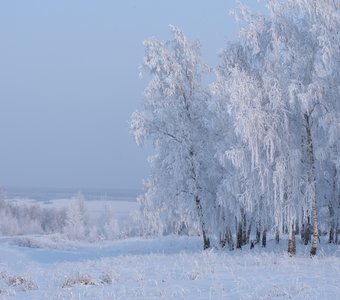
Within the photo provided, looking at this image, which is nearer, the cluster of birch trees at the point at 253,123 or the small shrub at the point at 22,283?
the small shrub at the point at 22,283

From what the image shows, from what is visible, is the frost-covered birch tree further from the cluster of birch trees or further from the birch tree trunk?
the birch tree trunk

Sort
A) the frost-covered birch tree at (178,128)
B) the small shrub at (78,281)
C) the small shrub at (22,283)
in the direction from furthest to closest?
the frost-covered birch tree at (178,128)
the small shrub at (78,281)
the small shrub at (22,283)

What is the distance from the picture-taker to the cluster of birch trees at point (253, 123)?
68.1 ft

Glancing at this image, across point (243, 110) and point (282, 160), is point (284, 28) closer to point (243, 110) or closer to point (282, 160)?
point (243, 110)

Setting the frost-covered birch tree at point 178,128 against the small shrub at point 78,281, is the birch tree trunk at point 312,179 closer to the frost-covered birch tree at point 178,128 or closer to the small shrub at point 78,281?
the frost-covered birch tree at point 178,128

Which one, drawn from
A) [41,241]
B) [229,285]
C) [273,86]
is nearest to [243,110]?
[273,86]

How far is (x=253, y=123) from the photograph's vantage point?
20.7 m

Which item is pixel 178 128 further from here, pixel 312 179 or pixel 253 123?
pixel 312 179

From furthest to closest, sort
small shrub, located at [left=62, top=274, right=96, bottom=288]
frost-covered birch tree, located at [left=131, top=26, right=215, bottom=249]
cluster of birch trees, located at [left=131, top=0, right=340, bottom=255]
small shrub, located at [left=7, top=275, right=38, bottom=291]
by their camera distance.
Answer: frost-covered birch tree, located at [left=131, top=26, right=215, bottom=249] → cluster of birch trees, located at [left=131, top=0, right=340, bottom=255] → small shrub, located at [left=62, top=274, right=96, bottom=288] → small shrub, located at [left=7, top=275, right=38, bottom=291]

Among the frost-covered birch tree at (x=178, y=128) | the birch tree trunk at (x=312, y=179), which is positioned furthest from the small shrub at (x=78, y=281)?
the frost-covered birch tree at (x=178, y=128)

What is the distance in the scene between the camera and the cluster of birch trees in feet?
68.1

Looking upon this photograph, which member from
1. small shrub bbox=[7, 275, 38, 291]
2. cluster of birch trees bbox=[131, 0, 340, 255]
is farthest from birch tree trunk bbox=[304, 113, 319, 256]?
small shrub bbox=[7, 275, 38, 291]

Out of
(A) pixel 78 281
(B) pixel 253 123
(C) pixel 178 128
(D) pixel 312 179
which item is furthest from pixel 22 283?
(C) pixel 178 128

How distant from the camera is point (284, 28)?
21797 mm
